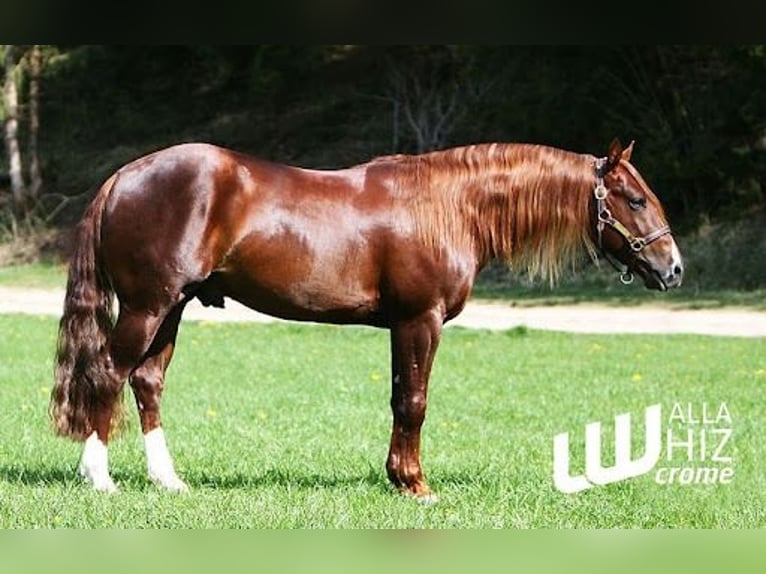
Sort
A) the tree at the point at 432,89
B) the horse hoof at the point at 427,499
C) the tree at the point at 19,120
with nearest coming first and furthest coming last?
the horse hoof at the point at 427,499, the tree at the point at 432,89, the tree at the point at 19,120

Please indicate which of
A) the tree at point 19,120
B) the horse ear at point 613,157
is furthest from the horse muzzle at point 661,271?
the tree at point 19,120

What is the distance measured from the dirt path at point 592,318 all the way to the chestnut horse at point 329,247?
980cm

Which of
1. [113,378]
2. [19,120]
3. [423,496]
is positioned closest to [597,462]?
[423,496]

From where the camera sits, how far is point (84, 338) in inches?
244

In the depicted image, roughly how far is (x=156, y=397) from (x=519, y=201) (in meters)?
2.13

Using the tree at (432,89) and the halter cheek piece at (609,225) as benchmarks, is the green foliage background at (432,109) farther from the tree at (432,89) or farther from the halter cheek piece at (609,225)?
the halter cheek piece at (609,225)

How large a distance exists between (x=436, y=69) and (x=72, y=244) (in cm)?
2084

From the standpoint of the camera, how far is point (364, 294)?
19.7 feet

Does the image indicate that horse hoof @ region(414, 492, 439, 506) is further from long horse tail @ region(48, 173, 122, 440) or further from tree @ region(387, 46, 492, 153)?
tree @ region(387, 46, 492, 153)

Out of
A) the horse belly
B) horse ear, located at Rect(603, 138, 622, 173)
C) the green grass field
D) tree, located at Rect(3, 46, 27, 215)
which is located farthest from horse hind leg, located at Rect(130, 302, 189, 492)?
tree, located at Rect(3, 46, 27, 215)

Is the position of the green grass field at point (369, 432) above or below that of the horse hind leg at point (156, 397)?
below

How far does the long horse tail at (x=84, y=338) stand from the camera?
6141 mm

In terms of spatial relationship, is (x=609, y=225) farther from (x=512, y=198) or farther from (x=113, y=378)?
A: (x=113, y=378)

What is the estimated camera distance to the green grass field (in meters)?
5.65
